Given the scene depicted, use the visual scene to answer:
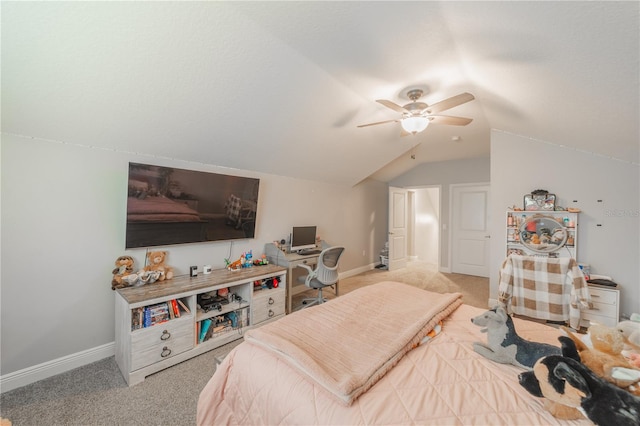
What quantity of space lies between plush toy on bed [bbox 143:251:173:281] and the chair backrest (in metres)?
1.77

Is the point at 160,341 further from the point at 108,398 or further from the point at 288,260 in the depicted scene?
the point at 288,260

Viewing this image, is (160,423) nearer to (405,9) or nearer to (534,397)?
(534,397)

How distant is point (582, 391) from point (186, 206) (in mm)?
3158

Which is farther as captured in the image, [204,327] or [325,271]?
[325,271]

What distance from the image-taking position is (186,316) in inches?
93.3

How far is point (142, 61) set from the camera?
1717mm

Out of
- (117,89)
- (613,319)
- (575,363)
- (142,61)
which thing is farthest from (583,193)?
(117,89)

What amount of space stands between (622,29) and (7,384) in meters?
4.36

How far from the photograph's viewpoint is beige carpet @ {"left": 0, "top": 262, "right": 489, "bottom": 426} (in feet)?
5.60

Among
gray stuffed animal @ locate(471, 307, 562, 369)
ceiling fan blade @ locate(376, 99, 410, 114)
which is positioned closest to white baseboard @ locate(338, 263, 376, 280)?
ceiling fan blade @ locate(376, 99, 410, 114)

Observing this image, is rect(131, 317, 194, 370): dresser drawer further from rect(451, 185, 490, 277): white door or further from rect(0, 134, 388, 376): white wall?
rect(451, 185, 490, 277): white door

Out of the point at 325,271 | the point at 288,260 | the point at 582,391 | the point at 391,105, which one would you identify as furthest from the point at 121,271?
the point at 582,391

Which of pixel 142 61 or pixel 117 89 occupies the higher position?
pixel 142 61

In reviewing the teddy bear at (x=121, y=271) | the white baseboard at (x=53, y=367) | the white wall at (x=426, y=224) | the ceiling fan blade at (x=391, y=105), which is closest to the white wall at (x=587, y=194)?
the ceiling fan blade at (x=391, y=105)
